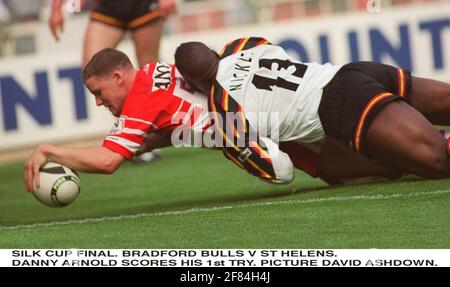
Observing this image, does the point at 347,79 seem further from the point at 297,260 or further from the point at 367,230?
the point at 297,260

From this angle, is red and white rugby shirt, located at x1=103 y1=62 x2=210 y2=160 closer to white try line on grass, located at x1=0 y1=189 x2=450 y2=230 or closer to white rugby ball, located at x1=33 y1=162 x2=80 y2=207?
white rugby ball, located at x1=33 y1=162 x2=80 y2=207

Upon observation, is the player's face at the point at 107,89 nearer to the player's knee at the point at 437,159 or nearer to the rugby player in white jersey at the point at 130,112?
the rugby player in white jersey at the point at 130,112

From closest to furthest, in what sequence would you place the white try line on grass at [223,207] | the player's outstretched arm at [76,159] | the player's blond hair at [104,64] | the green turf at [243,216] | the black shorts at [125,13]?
1. the green turf at [243,216]
2. the player's outstretched arm at [76,159]
3. the white try line on grass at [223,207]
4. the player's blond hair at [104,64]
5. the black shorts at [125,13]

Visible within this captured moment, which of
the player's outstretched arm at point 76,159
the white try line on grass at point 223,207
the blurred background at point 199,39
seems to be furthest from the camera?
the blurred background at point 199,39

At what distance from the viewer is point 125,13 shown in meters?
10.7

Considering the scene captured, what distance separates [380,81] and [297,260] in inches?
95.9

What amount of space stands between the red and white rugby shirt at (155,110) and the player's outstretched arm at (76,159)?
0.07 m

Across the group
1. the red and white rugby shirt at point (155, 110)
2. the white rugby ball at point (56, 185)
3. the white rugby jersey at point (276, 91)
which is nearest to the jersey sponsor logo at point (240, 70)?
the white rugby jersey at point (276, 91)

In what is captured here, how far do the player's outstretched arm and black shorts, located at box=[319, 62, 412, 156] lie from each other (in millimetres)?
1346

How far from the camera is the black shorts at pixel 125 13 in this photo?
10.7 m

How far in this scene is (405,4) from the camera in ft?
50.3

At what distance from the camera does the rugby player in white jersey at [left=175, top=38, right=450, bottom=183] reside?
26.0ft

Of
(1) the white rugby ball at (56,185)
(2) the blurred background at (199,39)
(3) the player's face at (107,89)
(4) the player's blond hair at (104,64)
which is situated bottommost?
(2) the blurred background at (199,39)

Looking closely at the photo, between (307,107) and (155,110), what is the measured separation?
97 centimetres
